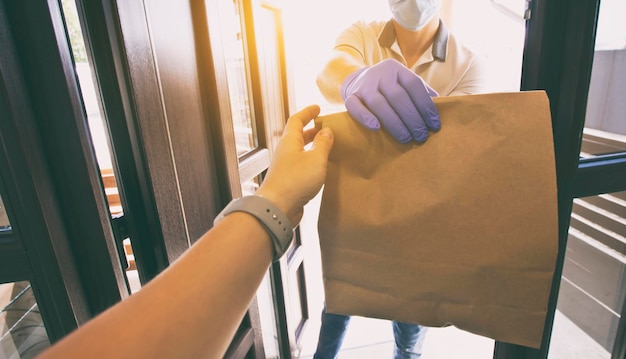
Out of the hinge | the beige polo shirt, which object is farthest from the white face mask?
the hinge

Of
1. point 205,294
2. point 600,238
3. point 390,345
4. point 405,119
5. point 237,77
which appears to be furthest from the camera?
point 390,345

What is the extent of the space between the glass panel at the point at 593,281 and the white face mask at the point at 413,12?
0.87 metres

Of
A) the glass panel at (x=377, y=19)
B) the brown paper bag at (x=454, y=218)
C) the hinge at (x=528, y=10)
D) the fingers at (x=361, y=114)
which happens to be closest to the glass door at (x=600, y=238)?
the hinge at (x=528, y=10)

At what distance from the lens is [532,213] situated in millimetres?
451

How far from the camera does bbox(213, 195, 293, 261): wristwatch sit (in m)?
0.43

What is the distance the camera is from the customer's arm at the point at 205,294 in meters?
0.30

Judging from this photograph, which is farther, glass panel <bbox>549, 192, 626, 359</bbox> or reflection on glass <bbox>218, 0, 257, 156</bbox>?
glass panel <bbox>549, 192, 626, 359</bbox>

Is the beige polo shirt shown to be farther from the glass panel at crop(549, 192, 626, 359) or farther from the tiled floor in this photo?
the tiled floor

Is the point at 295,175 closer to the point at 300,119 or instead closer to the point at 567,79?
the point at 300,119

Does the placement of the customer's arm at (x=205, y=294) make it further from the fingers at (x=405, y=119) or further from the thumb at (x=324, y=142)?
the fingers at (x=405, y=119)

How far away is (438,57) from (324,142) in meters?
0.75

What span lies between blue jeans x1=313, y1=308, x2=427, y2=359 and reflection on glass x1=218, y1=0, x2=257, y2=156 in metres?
0.75

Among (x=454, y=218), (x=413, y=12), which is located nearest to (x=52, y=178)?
(x=454, y=218)

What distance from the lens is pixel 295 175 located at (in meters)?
0.48
